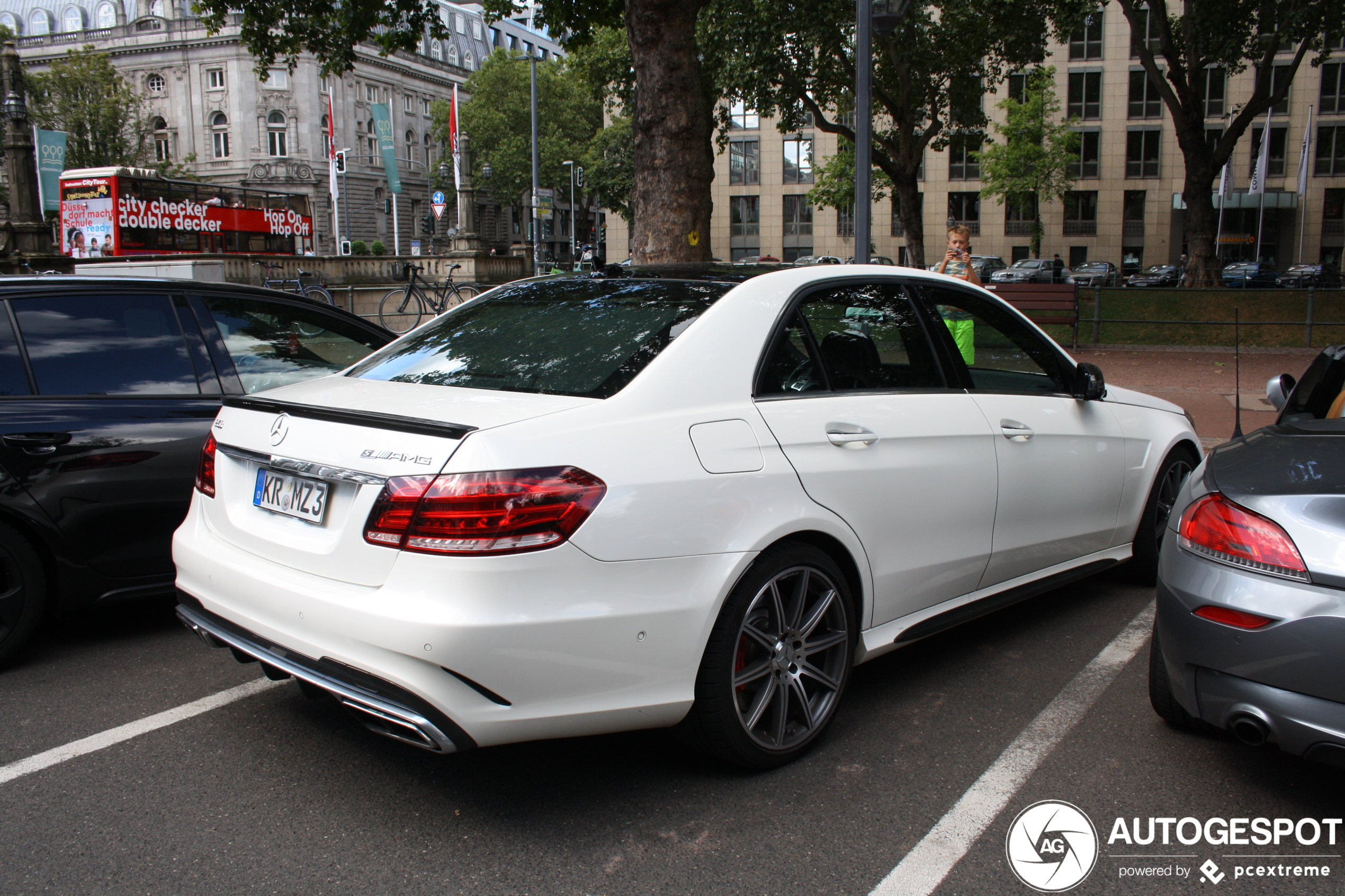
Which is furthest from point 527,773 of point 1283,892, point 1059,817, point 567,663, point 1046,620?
point 1046,620

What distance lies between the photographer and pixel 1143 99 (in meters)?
57.6

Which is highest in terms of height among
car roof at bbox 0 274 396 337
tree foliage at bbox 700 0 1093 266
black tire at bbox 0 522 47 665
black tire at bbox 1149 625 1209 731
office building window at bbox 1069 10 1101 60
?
office building window at bbox 1069 10 1101 60

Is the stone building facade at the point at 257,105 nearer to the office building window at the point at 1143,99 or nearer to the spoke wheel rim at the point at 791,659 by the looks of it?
the office building window at the point at 1143,99

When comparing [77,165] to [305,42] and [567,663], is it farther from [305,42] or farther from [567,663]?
[567,663]

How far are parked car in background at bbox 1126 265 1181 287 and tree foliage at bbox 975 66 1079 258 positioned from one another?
703cm

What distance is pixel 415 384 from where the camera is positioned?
3.31 meters

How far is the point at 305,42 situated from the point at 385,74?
2749 inches

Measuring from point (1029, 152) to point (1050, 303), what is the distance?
116 feet

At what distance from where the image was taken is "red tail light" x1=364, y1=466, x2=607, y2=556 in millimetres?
2570

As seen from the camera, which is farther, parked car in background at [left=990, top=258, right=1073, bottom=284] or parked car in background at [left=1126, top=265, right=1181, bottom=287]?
parked car in background at [left=1126, top=265, right=1181, bottom=287]

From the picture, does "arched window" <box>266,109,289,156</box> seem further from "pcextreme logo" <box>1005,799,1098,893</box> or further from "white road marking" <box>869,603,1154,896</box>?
"pcextreme logo" <box>1005,799,1098,893</box>

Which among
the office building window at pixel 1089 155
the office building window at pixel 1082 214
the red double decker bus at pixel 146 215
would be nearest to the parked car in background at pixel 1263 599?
the red double decker bus at pixel 146 215

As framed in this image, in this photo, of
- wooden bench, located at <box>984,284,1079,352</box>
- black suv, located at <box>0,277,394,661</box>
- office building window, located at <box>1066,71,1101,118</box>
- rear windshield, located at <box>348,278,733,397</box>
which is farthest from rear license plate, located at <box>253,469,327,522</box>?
office building window, located at <box>1066,71,1101,118</box>

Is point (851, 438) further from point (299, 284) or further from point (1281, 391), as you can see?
point (299, 284)
